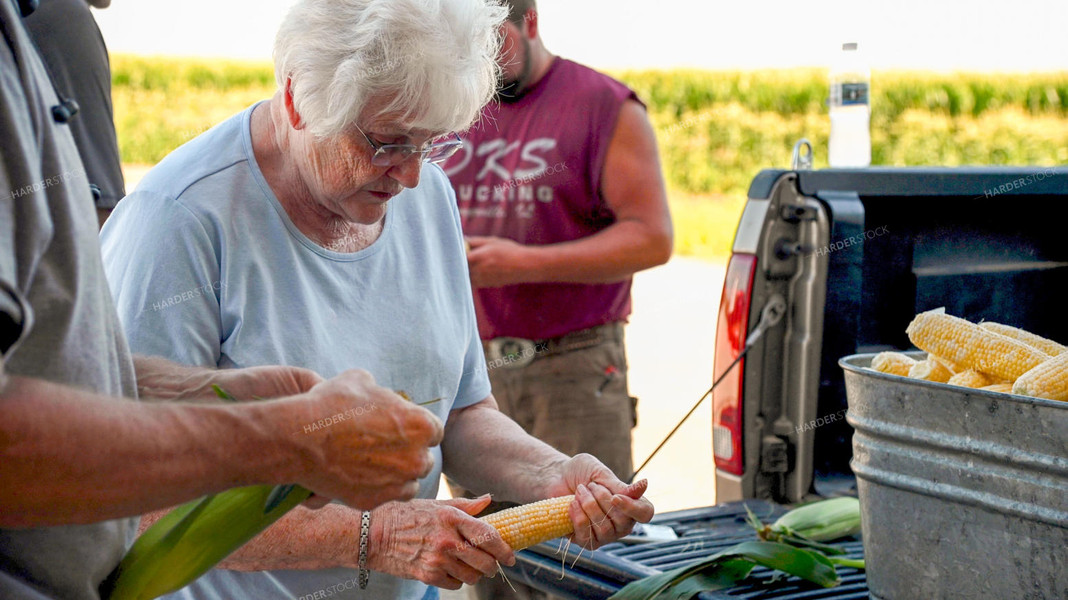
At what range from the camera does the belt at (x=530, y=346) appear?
383cm

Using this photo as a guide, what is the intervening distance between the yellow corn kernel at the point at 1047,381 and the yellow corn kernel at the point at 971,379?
106 mm

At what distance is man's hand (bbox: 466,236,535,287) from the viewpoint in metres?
3.53

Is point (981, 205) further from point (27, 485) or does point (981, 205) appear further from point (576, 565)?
point (27, 485)

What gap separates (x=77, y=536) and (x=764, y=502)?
2.15 metres

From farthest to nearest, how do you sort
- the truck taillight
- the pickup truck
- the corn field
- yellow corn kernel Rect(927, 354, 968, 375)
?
the corn field
the truck taillight
the pickup truck
yellow corn kernel Rect(927, 354, 968, 375)

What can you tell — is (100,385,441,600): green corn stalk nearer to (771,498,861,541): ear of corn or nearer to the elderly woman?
the elderly woman

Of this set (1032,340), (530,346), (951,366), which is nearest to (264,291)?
(951,366)

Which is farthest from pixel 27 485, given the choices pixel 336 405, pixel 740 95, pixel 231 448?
pixel 740 95

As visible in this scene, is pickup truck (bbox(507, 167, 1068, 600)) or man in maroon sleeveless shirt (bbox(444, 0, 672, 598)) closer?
pickup truck (bbox(507, 167, 1068, 600))

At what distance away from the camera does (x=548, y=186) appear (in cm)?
380

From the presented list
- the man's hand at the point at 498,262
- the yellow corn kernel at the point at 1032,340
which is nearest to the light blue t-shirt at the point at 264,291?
the yellow corn kernel at the point at 1032,340

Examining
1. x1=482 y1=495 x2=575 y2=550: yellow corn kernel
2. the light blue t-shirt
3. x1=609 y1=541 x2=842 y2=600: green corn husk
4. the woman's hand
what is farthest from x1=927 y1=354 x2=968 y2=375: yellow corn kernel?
the light blue t-shirt

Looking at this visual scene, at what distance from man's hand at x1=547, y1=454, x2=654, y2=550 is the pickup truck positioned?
0.66 m

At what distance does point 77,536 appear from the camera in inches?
52.6
